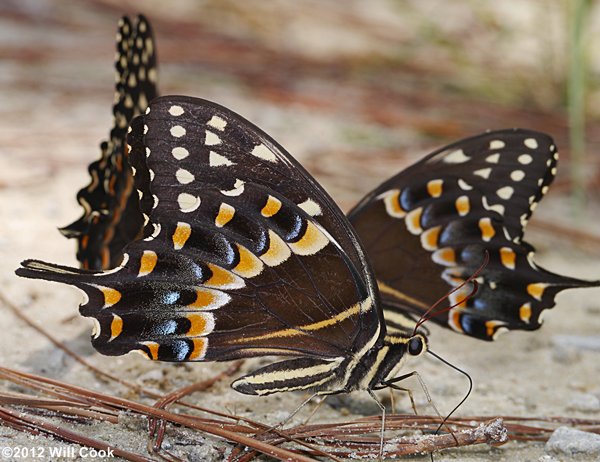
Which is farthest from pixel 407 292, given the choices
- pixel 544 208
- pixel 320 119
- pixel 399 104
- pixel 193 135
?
pixel 399 104

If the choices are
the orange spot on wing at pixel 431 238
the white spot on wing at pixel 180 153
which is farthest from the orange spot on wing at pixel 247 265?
the orange spot on wing at pixel 431 238

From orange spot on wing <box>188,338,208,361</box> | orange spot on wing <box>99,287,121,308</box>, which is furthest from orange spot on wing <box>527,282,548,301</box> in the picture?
orange spot on wing <box>99,287,121,308</box>

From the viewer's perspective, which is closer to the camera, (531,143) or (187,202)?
(187,202)

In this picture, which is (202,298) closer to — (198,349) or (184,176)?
(198,349)

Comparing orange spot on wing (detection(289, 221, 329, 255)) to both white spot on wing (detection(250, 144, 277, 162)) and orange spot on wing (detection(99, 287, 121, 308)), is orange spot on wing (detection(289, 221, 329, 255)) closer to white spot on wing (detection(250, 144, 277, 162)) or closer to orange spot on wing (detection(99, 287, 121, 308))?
white spot on wing (detection(250, 144, 277, 162))

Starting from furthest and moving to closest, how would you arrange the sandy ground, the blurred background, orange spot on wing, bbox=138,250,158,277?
the blurred background < the sandy ground < orange spot on wing, bbox=138,250,158,277

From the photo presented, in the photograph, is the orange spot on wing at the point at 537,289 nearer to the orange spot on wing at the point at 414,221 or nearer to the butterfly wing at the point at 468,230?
the butterfly wing at the point at 468,230

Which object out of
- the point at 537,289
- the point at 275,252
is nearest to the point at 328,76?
the point at 537,289
